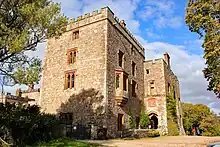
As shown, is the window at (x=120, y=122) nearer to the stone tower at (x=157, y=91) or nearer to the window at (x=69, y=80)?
the window at (x=69, y=80)

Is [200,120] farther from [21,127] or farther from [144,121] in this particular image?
[21,127]

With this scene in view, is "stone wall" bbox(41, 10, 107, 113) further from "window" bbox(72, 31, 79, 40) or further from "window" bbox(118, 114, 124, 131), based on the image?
"window" bbox(118, 114, 124, 131)

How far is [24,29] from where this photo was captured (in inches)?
429

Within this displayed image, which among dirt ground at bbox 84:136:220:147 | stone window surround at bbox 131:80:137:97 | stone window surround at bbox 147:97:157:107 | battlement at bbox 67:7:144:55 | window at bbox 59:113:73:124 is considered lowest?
dirt ground at bbox 84:136:220:147

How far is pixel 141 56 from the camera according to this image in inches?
1097

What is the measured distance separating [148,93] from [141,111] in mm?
2916

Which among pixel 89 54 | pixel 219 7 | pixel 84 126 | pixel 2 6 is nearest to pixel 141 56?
pixel 89 54

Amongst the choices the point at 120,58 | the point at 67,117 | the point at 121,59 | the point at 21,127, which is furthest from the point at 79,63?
the point at 21,127

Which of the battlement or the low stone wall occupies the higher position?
the battlement

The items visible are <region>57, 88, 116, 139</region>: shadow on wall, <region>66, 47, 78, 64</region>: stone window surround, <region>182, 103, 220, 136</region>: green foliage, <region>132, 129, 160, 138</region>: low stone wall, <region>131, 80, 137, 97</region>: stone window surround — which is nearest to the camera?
<region>57, 88, 116, 139</region>: shadow on wall

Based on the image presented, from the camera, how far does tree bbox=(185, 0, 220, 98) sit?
1086cm

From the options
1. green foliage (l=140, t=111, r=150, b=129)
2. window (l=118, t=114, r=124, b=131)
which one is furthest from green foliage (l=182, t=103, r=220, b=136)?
window (l=118, t=114, r=124, b=131)

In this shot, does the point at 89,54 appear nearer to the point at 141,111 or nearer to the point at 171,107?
the point at 141,111

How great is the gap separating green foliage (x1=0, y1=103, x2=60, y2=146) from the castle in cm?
559
